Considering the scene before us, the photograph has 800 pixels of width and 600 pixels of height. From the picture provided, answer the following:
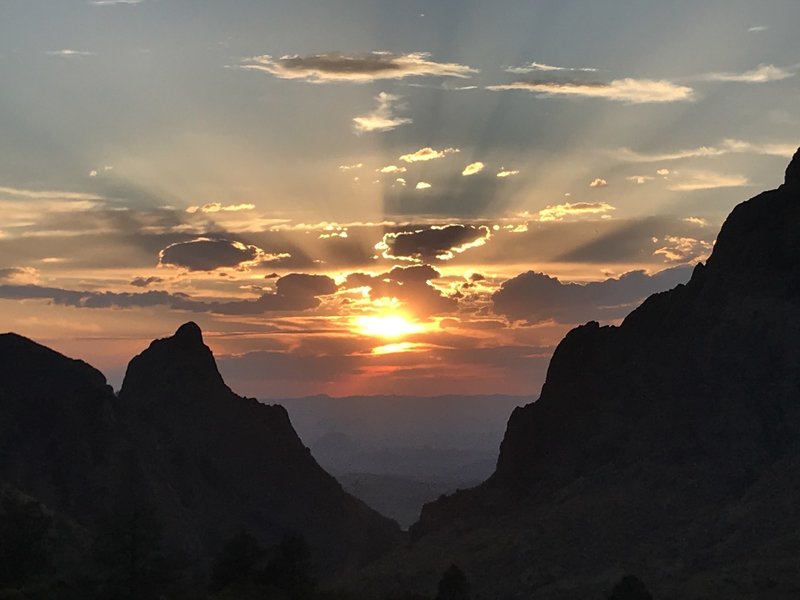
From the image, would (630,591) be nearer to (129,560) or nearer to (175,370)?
(129,560)

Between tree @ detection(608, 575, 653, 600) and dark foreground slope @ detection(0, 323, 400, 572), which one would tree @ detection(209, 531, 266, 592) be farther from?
tree @ detection(608, 575, 653, 600)

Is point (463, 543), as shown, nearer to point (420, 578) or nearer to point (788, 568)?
point (420, 578)

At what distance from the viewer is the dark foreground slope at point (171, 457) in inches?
5876

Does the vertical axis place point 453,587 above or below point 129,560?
below

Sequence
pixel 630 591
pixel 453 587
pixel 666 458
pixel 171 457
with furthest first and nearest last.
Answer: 1. pixel 171 457
2. pixel 666 458
3. pixel 453 587
4. pixel 630 591

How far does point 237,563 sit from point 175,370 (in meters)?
97.6

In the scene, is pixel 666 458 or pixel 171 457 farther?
pixel 171 457

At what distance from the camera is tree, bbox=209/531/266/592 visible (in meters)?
94.4

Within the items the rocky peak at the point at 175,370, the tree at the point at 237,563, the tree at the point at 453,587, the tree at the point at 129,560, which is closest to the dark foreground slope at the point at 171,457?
the rocky peak at the point at 175,370

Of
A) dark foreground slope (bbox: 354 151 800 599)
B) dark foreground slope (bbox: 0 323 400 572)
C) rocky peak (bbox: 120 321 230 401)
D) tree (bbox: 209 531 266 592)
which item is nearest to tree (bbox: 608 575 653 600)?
dark foreground slope (bbox: 354 151 800 599)

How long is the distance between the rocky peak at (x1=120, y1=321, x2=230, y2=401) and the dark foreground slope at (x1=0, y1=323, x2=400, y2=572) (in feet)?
0.74

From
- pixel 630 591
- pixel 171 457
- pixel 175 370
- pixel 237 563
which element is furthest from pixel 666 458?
pixel 175 370

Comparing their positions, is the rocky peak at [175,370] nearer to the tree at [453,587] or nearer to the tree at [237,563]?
the tree at [237,563]

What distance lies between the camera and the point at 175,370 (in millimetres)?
190500
